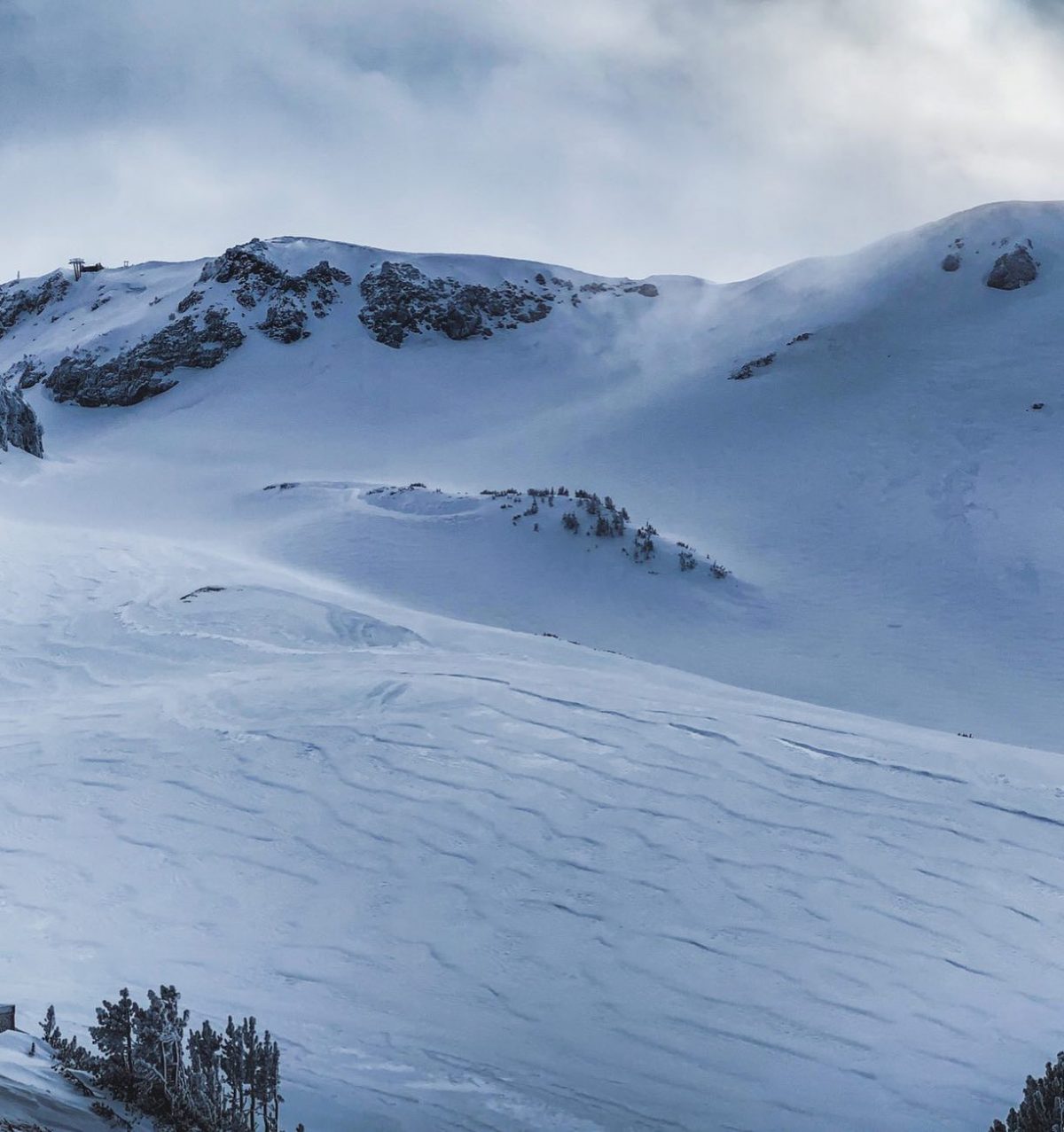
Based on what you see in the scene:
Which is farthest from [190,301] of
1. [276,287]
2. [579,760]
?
[579,760]

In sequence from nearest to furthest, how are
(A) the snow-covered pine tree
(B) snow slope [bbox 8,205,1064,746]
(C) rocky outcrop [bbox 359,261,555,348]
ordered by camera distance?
(A) the snow-covered pine tree < (B) snow slope [bbox 8,205,1064,746] < (C) rocky outcrop [bbox 359,261,555,348]

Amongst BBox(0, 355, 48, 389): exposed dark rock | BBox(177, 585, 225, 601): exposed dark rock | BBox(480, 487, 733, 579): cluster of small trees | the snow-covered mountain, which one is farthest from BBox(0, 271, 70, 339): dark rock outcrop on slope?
BBox(177, 585, 225, 601): exposed dark rock

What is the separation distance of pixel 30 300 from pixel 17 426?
27237mm

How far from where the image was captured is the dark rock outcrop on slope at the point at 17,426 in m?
25.3

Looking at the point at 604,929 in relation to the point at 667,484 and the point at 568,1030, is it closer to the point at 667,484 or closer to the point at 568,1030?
the point at 568,1030

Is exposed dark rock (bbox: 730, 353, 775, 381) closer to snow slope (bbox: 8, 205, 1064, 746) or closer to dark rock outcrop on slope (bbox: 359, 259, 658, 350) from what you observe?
snow slope (bbox: 8, 205, 1064, 746)

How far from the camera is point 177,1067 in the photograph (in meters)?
3.54

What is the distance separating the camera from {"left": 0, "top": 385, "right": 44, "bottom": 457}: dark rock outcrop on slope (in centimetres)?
2527

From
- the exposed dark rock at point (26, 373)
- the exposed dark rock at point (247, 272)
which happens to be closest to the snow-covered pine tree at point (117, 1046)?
the exposed dark rock at point (26, 373)

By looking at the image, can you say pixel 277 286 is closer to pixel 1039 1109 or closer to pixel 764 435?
pixel 764 435

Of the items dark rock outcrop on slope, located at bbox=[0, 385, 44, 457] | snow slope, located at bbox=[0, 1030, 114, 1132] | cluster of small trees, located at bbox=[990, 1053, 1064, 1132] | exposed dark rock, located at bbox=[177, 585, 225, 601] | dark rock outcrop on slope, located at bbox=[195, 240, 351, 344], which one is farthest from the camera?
dark rock outcrop on slope, located at bbox=[195, 240, 351, 344]

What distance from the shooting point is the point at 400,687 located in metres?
8.03

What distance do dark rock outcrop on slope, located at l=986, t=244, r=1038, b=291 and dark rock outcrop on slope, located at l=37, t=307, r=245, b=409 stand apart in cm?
2762

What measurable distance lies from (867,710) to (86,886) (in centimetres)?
956
